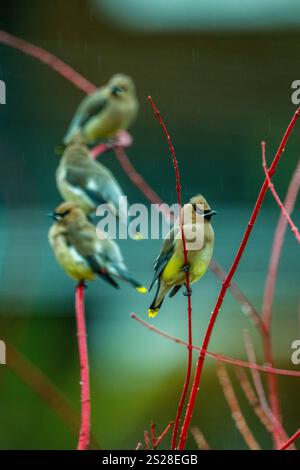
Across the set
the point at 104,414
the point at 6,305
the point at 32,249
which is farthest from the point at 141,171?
the point at 104,414

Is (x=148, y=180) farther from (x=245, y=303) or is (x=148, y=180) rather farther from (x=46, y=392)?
(x=46, y=392)

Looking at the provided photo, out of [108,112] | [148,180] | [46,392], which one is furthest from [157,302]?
[148,180]

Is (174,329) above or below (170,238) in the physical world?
above

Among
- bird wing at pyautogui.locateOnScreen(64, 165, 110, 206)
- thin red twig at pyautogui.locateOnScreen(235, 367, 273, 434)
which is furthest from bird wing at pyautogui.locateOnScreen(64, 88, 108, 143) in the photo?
thin red twig at pyautogui.locateOnScreen(235, 367, 273, 434)

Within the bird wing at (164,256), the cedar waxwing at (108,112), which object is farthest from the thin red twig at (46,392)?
the cedar waxwing at (108,112)

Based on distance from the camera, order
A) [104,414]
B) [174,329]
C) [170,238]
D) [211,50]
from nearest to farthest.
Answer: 1. [170,238]
2. [104,414]
3. [174,329]
4. [211,50]

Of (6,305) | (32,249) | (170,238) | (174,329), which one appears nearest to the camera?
(170,238)

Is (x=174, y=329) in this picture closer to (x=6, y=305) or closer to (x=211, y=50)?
(x=6, y=305)
